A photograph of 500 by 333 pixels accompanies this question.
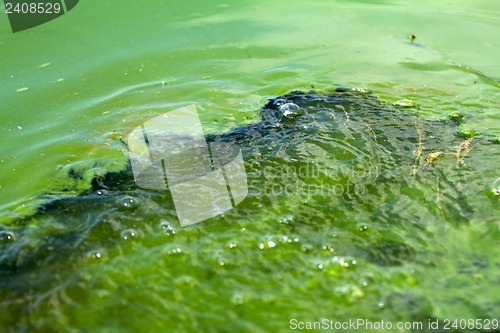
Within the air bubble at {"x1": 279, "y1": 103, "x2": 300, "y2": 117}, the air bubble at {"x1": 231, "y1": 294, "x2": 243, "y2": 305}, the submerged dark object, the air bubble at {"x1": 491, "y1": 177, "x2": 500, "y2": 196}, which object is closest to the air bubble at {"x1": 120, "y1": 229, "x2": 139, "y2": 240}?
the submerged dark object

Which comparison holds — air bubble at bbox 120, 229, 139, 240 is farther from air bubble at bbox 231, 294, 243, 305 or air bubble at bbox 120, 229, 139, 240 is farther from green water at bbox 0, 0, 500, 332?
air bubble at bbox 231, 294, 243, 305

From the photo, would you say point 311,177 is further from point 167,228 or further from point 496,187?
point 496,187

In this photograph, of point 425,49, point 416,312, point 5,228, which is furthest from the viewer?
point 425,49

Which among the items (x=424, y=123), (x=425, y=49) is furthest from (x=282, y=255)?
(x=425, y=49)

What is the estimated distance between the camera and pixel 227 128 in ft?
10.4

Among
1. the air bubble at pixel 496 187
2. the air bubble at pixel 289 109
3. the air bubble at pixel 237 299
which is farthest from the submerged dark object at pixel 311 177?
the air bubble at pixel 237 299

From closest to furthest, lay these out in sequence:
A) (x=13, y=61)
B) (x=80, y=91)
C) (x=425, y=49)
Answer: (x=80, y=91)
(x=13, y=61)
(x=425, y=49)

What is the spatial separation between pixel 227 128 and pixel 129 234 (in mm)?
1182

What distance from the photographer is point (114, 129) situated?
3.18 meters

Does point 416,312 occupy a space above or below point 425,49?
below

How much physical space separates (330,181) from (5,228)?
5.57 ft

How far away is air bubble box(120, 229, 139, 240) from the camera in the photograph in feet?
7.30

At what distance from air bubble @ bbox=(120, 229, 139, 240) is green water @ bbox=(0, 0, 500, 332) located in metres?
0.02

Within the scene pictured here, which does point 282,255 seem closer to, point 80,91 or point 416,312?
point 416,312
